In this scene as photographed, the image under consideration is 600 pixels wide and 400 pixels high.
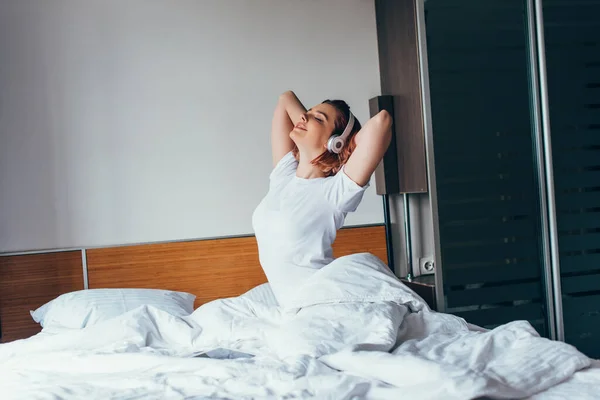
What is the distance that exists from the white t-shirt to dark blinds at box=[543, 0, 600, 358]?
4.34ft

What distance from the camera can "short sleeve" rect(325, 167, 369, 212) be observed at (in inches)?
A: 85.7

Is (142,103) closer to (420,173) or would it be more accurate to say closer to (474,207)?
(420,173)

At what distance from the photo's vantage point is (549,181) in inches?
120

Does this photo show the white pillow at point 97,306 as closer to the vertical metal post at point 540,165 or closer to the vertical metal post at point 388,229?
the vertical metal post at point 388,229

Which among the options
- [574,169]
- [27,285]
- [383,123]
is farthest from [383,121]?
[27,285]

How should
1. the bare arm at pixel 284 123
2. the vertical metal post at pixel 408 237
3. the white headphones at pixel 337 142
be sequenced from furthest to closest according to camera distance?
the vertical metal post at pixel 408 237
the bare arm at pixel 284 123
the white headphones at pixel 337 142

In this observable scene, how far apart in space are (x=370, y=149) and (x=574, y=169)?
4.54ft

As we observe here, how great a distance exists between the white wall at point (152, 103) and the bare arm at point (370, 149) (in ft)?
3.98

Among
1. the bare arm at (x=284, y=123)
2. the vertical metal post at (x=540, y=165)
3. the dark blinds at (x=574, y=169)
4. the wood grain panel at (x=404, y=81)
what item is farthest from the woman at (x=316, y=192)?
the dark blinds at (x=574, y=169)

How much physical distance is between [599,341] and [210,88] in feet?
7.27

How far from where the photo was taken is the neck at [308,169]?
2330 mm

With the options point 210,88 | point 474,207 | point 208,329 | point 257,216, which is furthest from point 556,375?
point 210,88

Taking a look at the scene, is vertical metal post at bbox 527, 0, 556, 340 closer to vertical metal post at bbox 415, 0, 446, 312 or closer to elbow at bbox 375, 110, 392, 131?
vertical metal post at bbox 415, 0, 446, 312

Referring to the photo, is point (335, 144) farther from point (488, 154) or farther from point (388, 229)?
point (388, 229)
